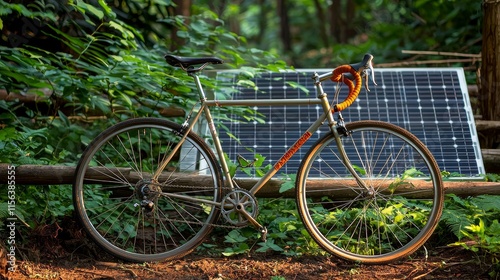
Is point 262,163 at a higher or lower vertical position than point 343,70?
lower

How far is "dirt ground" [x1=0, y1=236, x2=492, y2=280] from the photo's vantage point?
4.10 meters

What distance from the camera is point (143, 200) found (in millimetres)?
4285

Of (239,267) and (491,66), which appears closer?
(239,267)

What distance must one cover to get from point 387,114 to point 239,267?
76.9 inches

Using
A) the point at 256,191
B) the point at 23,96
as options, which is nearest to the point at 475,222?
the point at 256,191

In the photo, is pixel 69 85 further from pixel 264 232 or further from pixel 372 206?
pixel 372 206

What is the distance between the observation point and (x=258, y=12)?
60.3ft

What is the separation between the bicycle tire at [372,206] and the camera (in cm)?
414

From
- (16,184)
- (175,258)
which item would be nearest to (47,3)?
(16,184)

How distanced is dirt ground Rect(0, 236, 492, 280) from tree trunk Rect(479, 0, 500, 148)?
191cm

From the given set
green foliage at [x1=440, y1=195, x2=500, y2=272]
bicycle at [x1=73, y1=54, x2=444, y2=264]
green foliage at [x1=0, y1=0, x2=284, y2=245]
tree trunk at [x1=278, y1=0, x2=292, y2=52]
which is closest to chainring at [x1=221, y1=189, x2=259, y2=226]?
bicycle at [x1=73, y1=54, x2=444, y2=264]

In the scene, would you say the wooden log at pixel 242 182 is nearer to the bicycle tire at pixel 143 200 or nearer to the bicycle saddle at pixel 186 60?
the bicycle tire at pixel 143 200

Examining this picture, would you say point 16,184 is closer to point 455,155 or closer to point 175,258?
point 175,258

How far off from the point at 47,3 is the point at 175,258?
2824mm
